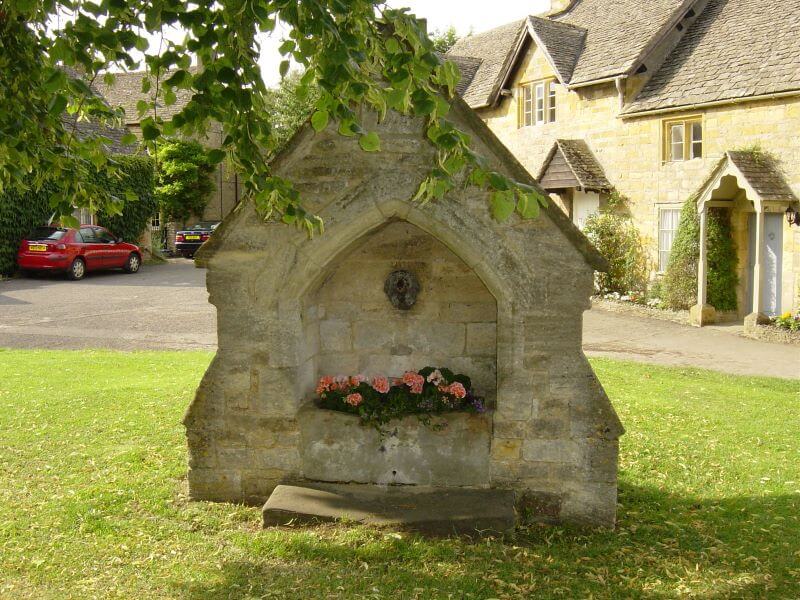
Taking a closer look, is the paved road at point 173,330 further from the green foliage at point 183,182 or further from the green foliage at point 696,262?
the green foliage at point 183,182

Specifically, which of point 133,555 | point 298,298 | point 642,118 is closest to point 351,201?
point 298,298

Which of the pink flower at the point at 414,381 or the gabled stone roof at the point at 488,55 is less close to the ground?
the gabled stone roof at the point at 488,55

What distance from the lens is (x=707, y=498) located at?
6.50m

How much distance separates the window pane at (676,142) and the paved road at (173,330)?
3.86 m

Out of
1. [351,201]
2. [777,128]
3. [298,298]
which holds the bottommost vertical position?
[298,298]

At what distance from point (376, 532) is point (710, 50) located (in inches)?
644

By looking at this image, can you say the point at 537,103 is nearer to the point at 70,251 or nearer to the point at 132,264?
the point at 132,264

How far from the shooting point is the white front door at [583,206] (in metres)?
20.4

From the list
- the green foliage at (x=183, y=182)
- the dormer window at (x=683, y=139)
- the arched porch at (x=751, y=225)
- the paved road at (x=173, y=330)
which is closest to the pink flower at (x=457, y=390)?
the paved road at (x=173, y=330)

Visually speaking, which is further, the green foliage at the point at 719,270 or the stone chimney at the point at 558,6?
the stone chimney at the point at 558,6

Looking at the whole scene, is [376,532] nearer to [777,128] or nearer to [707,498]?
[707,498]

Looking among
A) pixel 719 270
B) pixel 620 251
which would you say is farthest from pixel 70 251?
pixel 719 270

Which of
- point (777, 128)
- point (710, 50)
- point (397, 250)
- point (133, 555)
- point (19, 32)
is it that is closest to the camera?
point (19, 32)

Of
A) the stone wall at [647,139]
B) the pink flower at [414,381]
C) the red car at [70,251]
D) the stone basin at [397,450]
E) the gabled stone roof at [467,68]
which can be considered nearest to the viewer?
the stone basin at [397,450]
